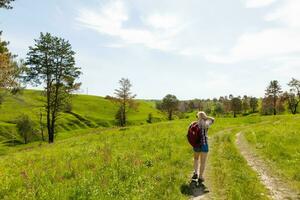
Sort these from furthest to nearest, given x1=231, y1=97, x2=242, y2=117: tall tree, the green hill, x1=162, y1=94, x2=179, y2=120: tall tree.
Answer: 1. x1=231, y1=97, x2=242, y2=117: tall tree
2. x1=162, y1=94, x2=179, y2=120: tall tree
3. the green hill

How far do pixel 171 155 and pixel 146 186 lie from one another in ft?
23.8

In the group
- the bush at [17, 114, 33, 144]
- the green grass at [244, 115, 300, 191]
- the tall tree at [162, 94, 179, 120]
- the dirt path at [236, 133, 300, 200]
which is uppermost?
the tall tree at [162, 94, 179, 120]

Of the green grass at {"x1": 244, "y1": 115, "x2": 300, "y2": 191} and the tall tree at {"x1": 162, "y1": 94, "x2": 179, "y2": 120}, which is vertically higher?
the tall tree at {"x1": 162, "y1": 94, "x2": 179, "y2": 120}

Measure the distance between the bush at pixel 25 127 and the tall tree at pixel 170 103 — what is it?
55851 millimetres

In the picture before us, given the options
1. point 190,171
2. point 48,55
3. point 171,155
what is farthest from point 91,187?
point 48,55

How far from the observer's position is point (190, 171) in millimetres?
15312

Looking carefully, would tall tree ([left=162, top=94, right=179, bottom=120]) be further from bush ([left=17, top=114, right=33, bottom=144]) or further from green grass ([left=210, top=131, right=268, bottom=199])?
green grass ([left=210, top=131, right=268, bottom=199])

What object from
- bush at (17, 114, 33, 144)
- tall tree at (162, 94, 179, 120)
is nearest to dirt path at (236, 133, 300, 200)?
bush at (17, 114, 33, 144)

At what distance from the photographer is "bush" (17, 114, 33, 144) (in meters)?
104

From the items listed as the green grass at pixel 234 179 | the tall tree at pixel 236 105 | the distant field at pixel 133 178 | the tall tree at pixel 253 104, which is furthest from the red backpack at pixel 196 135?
the tall tree at pixel 253 104

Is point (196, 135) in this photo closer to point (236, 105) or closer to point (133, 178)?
point (133, 178)

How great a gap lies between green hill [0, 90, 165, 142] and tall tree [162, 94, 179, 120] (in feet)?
38.2

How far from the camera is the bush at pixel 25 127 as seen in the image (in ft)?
340

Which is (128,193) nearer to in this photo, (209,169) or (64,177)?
(64,177)
